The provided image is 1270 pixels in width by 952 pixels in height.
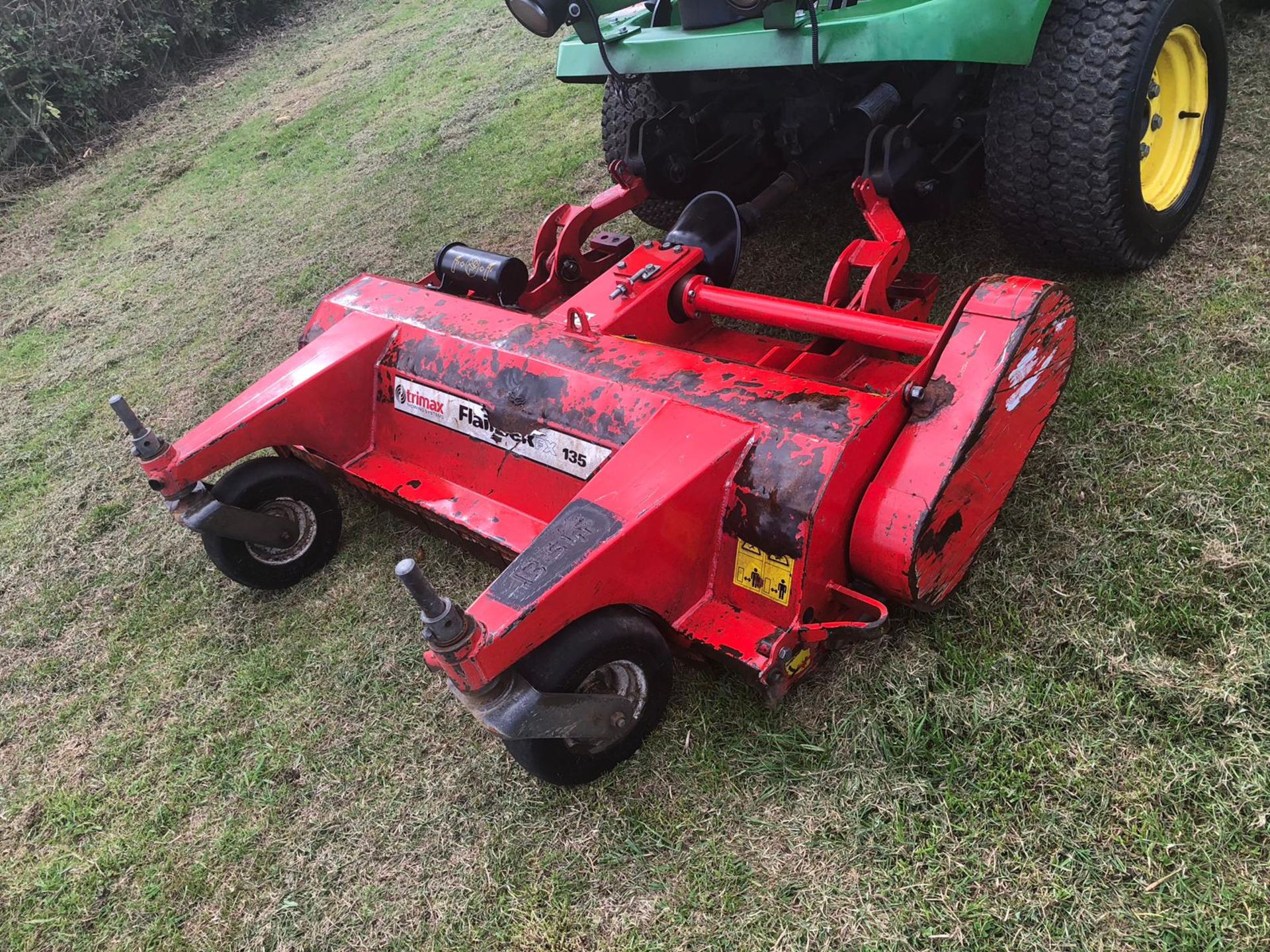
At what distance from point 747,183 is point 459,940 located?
3036mm

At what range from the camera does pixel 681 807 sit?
202 cm

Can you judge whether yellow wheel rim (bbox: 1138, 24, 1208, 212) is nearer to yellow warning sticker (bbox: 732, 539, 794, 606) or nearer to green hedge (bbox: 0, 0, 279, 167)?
yellow warning sticker (bbox: 732, 539, 794, 606)

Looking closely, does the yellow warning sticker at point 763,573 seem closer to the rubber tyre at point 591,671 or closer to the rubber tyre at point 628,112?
the rubber tyre at point 591,671

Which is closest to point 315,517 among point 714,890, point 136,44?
point 714,890

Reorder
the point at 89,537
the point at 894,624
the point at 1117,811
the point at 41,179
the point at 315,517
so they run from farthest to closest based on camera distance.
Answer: the point at 41,179 < the point at 89,537 < the point at 315,517 < the point at 894,624 < the point at 1117,811

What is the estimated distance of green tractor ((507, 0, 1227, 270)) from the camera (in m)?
2.52

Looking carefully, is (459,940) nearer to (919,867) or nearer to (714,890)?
(714,890)

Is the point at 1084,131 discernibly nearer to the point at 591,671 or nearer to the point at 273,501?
the point at 591,671

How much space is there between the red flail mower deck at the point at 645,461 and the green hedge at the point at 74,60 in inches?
306

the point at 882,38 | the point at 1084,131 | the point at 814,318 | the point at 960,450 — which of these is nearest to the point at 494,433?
the point at 814,318

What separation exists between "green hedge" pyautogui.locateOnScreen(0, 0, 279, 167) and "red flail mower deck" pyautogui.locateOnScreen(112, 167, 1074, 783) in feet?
25.5

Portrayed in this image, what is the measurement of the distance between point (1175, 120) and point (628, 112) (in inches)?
81.8

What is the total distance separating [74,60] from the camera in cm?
880

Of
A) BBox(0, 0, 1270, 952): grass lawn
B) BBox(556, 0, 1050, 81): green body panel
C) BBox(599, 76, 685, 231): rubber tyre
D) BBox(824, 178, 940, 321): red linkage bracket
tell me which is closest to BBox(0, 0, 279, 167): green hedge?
BBox(0, 0, 1270, 952): grass lawn
